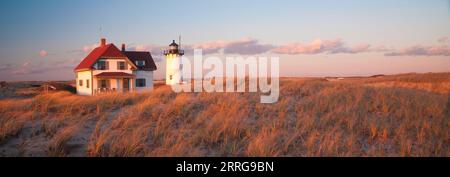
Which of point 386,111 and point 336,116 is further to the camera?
point 386,111

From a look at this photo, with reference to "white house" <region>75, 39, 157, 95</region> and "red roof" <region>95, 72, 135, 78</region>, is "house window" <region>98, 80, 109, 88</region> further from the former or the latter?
"red roof" <region>95, 72, 135, 78</region>

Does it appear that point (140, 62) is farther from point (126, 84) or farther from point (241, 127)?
point (241, 127)

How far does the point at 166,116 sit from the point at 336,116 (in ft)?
13.9

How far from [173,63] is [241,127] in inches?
1485

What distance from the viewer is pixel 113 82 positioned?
34156 millimetres

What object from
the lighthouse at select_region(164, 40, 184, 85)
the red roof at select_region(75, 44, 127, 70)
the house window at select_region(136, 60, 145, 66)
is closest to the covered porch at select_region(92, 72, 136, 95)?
the red roof at select_region(75, 44, 127, 70)

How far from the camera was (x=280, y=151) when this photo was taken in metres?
6.54

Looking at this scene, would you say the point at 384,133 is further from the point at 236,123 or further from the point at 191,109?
the point at 191,109

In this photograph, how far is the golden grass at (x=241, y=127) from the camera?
6574 millimetres

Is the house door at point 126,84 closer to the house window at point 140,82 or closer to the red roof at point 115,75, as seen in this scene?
the red roof at point 115,75

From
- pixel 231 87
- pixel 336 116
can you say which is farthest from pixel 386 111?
pixel 231 87

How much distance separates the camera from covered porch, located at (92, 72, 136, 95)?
108 ft

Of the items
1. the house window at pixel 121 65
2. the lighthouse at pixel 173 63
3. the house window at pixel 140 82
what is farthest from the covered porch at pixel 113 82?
the lighthouse at pixel 173 63

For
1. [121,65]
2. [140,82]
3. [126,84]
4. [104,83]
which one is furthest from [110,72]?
[140,82]
